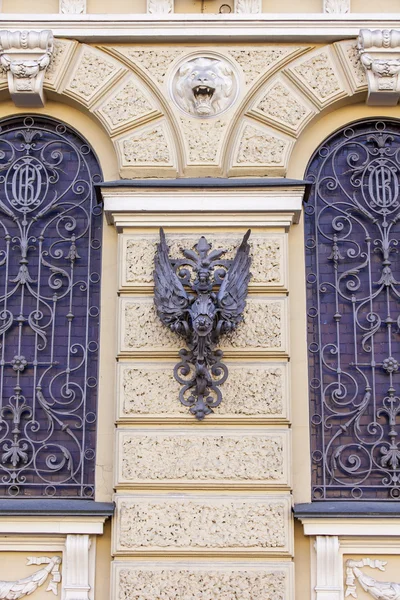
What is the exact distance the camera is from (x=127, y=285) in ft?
29.7

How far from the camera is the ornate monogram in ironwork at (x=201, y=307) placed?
8.67m

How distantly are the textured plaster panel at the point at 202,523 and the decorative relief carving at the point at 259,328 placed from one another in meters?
1.23

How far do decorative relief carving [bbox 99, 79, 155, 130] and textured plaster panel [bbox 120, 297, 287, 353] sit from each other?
1.64m

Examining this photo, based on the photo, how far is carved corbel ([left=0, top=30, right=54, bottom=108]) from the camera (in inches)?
376

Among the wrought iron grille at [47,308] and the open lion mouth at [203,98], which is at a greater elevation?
the open lion mouth at [203,98]

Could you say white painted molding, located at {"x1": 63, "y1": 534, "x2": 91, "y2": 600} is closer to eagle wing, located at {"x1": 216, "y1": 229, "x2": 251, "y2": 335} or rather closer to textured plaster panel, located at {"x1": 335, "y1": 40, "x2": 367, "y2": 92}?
eagle wing, located at {"x1": 216, "y1": 229, "x2": 251, "y2": 335}

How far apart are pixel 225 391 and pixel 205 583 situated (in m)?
1.51

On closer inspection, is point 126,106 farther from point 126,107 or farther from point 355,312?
point 355,312

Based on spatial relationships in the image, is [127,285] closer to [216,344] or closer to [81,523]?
[216,344]

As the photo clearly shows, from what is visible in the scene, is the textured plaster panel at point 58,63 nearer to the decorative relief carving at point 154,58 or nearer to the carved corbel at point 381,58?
the decorative relief carving at point 154,58

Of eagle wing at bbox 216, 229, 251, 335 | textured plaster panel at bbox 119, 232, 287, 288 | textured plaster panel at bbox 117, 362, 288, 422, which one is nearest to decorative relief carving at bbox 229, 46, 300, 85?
textured plaster panel at bbox 119, 232, 287, 288

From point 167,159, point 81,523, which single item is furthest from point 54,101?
point 81,523

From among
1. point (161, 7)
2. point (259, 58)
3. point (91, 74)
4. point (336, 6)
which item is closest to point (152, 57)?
point (161, 7)

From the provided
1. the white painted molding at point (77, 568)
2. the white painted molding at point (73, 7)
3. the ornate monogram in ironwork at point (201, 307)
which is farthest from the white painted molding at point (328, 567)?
the white painted molding at point (73, 7)
